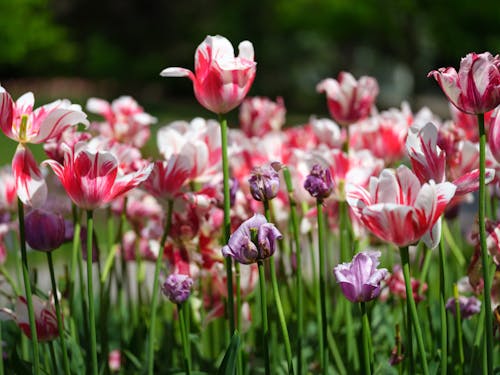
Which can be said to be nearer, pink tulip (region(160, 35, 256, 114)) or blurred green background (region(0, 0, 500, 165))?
pink tulip (region(160, 35, 256, 114))

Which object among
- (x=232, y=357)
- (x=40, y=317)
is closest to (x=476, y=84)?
(x=232, y=357)

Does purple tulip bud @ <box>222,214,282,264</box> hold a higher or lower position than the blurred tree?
lower

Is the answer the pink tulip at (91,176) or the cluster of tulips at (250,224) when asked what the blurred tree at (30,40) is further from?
the pink tulip at (91,176)

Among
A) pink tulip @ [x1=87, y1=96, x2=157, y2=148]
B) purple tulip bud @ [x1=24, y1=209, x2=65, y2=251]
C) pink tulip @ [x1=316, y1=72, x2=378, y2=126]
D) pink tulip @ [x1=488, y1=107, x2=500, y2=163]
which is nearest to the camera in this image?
pink tulip @ [x1=488, y1=107, x2=500, y2=163]

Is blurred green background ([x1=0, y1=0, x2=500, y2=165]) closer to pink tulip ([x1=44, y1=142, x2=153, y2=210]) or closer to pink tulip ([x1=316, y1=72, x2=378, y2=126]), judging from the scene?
pink tulip ([x1=316, y1=72, x2=378, y2=126])

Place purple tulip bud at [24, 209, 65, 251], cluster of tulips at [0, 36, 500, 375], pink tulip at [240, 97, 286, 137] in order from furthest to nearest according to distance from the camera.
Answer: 1. pink tulip at [240, 97, 286, 137]
2. purple tulip bud at [24, 209, 65, 251]
3. cluster of tulips at [0, 36, 500, 375]

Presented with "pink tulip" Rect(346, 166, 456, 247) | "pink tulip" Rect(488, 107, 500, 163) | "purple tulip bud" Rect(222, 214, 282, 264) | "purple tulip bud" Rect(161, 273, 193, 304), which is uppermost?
"pink tulip" Rect(488, 107, 500, 163)

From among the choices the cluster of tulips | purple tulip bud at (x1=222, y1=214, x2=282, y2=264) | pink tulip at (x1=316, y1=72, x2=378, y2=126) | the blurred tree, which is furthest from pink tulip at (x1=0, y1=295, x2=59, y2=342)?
the blurred tree

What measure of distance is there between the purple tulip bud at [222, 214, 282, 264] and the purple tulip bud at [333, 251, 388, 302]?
4.7 inches

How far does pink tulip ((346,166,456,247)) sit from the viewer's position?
3.75ft

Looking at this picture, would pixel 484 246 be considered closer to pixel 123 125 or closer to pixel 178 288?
pixel 178 288

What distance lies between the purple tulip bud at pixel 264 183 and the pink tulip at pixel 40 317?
47cm

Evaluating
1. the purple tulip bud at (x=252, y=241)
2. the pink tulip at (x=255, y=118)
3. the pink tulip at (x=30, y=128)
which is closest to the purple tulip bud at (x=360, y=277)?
the purple tulip bud at (x=252, y=241)

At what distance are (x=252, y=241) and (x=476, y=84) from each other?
439 millimetres
